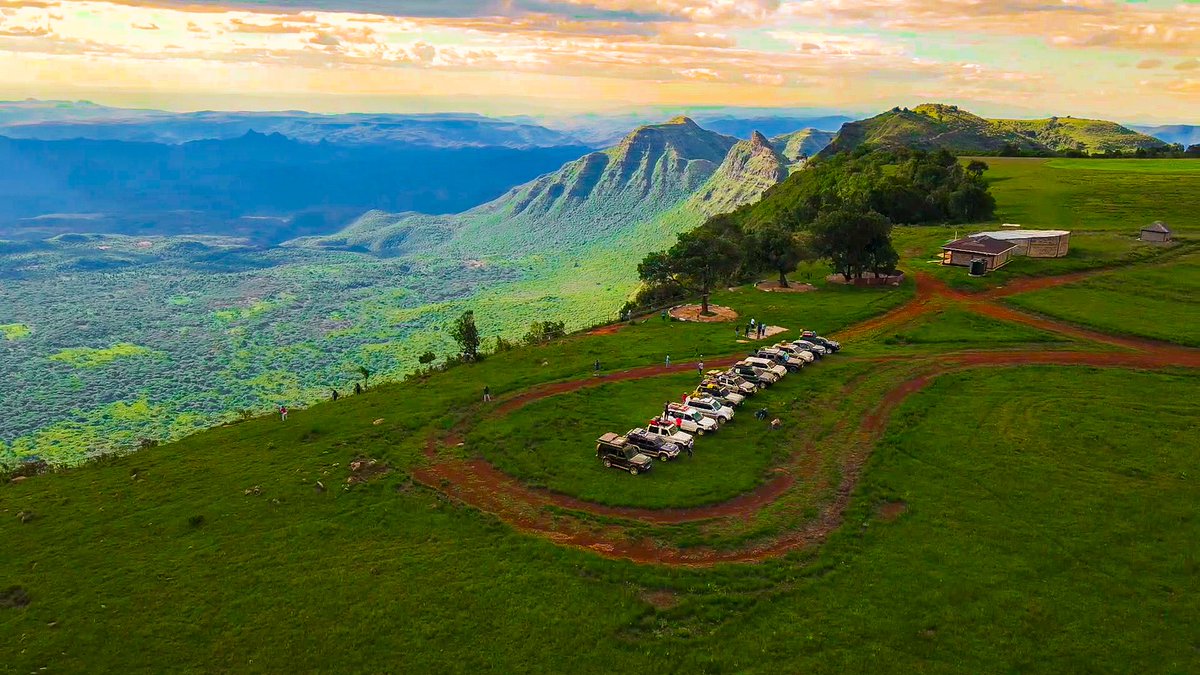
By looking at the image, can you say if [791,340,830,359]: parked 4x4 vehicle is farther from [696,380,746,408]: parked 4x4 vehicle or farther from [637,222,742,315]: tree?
[637,222,742,315]: tree

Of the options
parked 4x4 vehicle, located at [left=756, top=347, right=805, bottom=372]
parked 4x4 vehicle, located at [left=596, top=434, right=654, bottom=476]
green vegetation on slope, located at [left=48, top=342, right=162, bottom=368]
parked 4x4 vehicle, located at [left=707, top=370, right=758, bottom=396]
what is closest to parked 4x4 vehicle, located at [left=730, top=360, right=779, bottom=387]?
parked 4x4 vehicle, located at [left=707, top=370, right=758, bottom=396]

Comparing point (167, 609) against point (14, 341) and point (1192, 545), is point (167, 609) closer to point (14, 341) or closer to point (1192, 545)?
point (1192, 545)

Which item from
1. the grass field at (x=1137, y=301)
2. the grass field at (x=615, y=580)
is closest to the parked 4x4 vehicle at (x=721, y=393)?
the grass field at (x=615, y=580)

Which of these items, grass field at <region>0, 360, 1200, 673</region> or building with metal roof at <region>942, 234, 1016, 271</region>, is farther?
building with metal roof at <region>942, 234, 1016, 271</region>

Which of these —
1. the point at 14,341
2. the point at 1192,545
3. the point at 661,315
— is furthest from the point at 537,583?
the point at 14,341

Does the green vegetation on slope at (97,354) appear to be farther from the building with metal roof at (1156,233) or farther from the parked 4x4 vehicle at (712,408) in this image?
the building with metal roof at (1156,233)

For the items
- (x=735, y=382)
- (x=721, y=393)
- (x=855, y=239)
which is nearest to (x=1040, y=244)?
(x=855, y=239)

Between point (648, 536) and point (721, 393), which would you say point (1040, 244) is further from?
point (648, 536)
